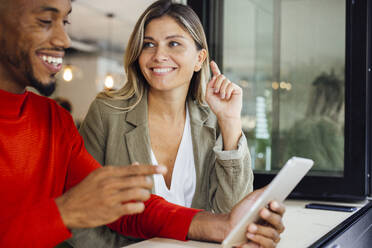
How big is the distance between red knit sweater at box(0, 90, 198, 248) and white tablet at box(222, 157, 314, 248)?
0.24 metres

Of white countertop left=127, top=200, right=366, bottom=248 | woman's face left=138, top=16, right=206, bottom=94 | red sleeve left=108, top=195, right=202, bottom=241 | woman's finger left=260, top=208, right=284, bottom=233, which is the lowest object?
white countertop left=127, top=200, right=366, bottom=248

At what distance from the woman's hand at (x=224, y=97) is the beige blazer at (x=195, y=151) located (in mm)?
112

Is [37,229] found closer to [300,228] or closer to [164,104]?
[300,228]

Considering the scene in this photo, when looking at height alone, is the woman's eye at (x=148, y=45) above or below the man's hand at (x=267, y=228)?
above

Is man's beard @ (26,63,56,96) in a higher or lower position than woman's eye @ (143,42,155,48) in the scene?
lower

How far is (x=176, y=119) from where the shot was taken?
6.38 feet

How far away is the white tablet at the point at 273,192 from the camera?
0.89m

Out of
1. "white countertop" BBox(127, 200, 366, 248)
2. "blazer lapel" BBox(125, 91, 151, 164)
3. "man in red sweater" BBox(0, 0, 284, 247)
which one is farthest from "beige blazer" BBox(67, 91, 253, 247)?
"man in red sweater" BBox(0, 0, 284, 247)

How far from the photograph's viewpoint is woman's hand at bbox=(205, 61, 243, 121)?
1.71m

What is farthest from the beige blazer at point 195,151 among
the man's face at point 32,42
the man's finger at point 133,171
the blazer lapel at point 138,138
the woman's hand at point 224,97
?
the man's finger at point 133,171

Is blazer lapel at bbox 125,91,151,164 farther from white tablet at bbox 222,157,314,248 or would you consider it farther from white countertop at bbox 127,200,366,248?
white tablet at bbox 222,157,314,248

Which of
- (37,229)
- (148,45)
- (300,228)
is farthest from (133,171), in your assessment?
(148,45)

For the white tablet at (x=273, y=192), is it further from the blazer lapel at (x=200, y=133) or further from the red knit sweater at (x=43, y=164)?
the blazer lapel at (x=200, y=133)

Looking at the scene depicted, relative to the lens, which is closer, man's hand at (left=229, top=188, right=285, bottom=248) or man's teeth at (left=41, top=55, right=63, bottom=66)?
man's hand at (left=229, top=188, right=285, bottom=248)
